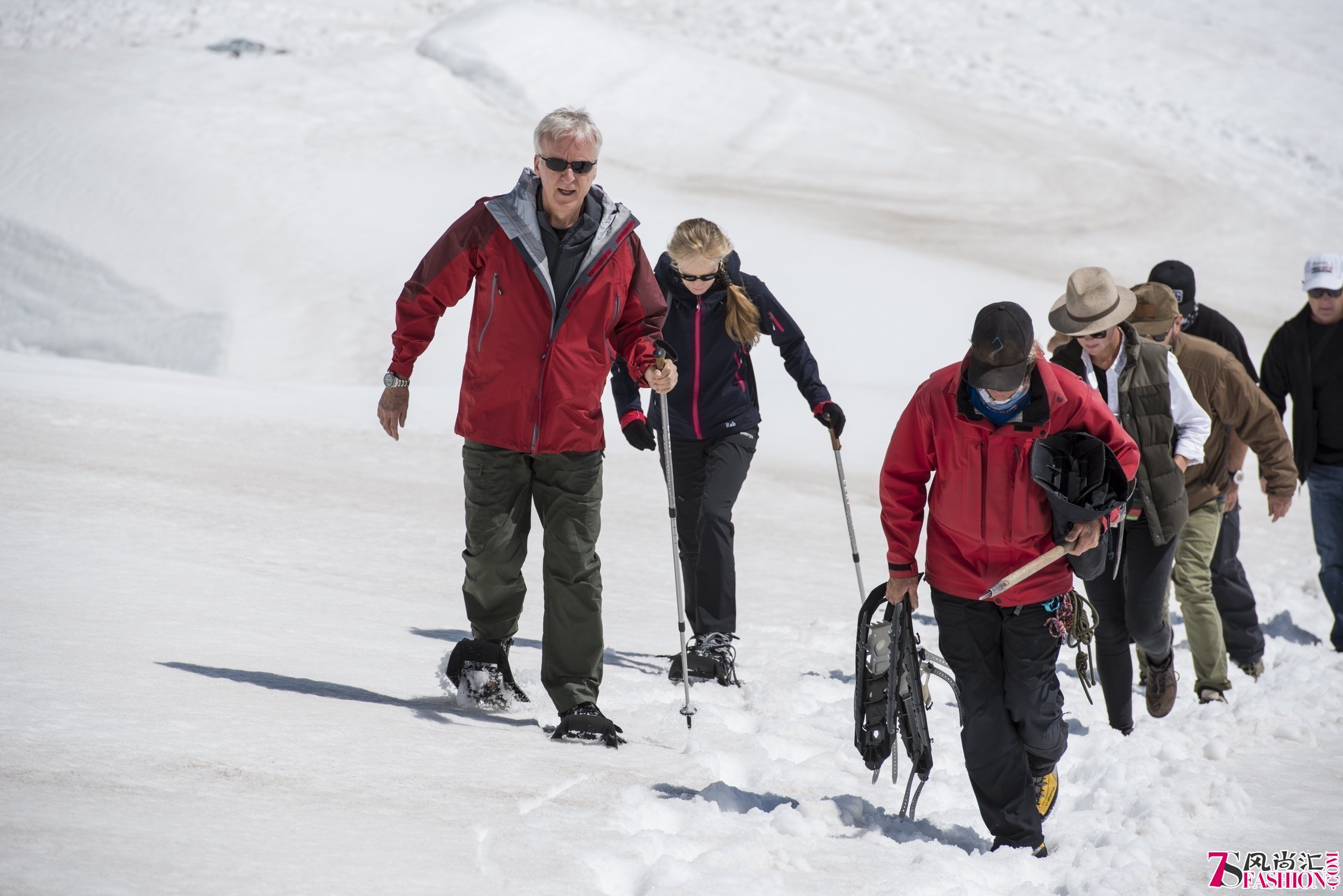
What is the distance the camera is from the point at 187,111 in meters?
25.1

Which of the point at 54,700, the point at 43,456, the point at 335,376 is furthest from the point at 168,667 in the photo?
the point at 335,376

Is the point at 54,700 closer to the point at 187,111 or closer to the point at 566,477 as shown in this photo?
the point at 566,477

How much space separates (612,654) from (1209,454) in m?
3.12

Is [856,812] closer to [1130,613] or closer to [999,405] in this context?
[999,405]

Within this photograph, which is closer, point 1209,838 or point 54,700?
point 54,700

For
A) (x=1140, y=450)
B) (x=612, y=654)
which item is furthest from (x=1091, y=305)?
(x=612, y=654)

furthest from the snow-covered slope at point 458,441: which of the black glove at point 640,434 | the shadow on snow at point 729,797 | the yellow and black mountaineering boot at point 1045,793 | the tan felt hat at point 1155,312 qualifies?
the tan felt hat at point 1155,312

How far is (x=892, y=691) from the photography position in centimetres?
430

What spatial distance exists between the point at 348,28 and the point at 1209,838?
109 ft

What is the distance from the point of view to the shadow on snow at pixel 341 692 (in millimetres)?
4695

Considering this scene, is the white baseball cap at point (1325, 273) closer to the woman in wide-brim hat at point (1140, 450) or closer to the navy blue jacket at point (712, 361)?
the woman in wide-brim hat at point (1140, 450)

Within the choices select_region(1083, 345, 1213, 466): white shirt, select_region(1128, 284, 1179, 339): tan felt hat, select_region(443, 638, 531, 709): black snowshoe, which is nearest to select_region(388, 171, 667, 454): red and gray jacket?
select_region(443, 638, 531, 709): black snowshoe

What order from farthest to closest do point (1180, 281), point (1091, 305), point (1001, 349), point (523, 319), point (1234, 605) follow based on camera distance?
point (1180, 281) → point (1234, 605) → point (1091, 305) → point (523, 319) → point (1001, 349)

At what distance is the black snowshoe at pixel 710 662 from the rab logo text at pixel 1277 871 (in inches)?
94.4
